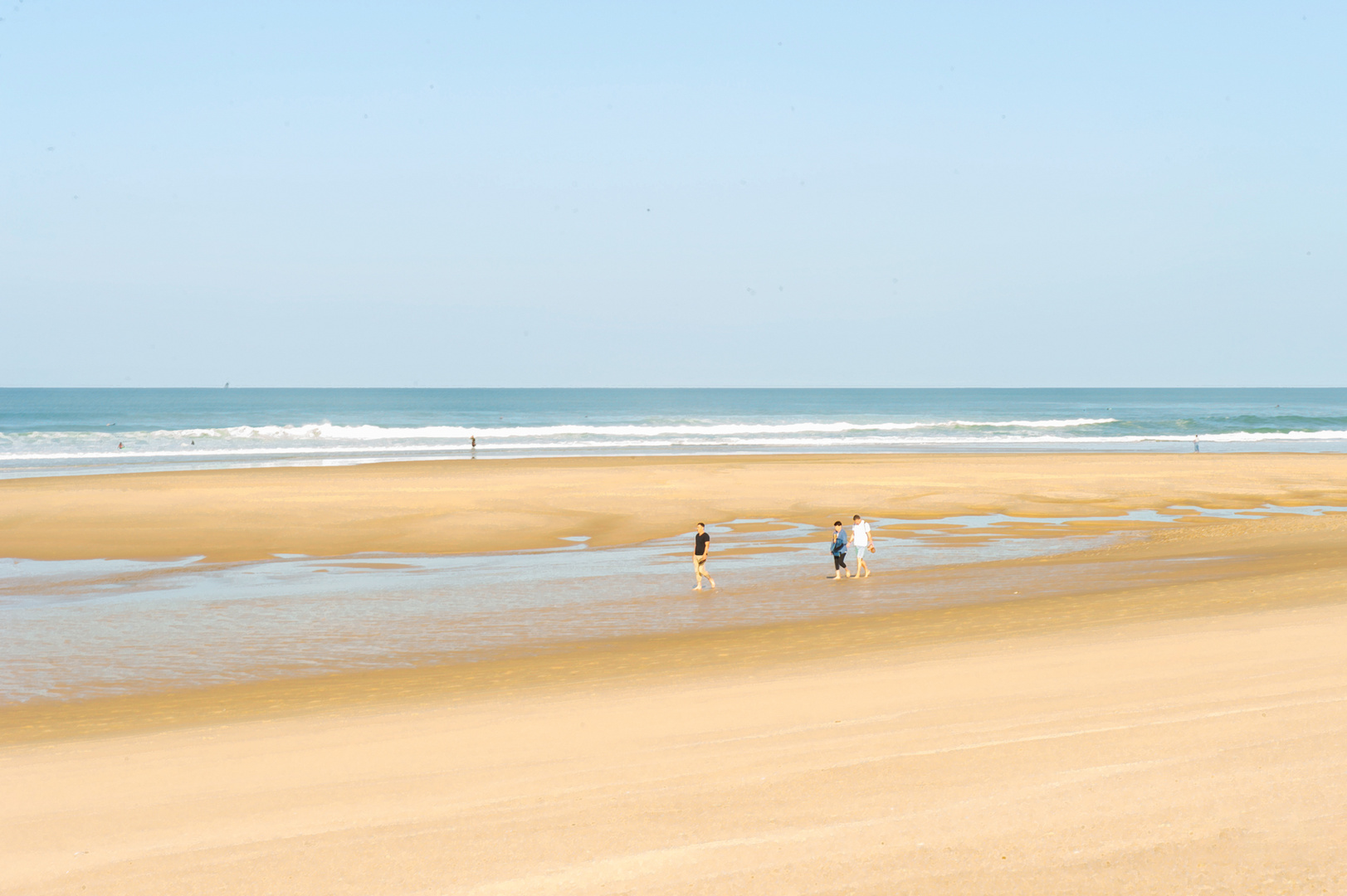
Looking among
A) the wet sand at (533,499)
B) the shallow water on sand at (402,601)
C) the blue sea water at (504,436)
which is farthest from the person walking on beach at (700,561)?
the blue sea water at (504,436)

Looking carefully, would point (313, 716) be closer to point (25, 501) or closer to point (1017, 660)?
point (1017, 660)

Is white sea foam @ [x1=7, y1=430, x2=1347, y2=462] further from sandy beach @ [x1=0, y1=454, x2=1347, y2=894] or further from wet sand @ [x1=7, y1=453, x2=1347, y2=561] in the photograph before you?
sandy beach @ [x1=0, y1=454, x2=1347, y2=894]

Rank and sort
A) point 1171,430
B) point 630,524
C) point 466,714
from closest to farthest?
point 466,714 < point 630,524 < point 1171,430

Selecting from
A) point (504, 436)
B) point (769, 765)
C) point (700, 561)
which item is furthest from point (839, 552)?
point (504, 436)

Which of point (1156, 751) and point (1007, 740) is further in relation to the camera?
point (1007, 740)

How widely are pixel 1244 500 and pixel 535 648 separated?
85.3 ft

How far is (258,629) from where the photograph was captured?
14789 millimetres

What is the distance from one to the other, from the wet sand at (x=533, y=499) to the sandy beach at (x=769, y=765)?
497 inches

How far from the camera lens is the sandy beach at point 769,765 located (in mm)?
5246

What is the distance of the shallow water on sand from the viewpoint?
12922 millimetres

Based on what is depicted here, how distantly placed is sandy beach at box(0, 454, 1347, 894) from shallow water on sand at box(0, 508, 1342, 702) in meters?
1.14

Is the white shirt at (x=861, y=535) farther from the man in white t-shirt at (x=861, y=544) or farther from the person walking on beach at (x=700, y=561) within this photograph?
the person walking on beach at (x=700, y=561)

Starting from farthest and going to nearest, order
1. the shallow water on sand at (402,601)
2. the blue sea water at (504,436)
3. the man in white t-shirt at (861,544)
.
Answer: the blue sea water at (504,436) → the man in white t-shirt at (861,544) → the shallow water on sand at (402,601)

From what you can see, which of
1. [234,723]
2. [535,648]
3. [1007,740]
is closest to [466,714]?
[234,723]
